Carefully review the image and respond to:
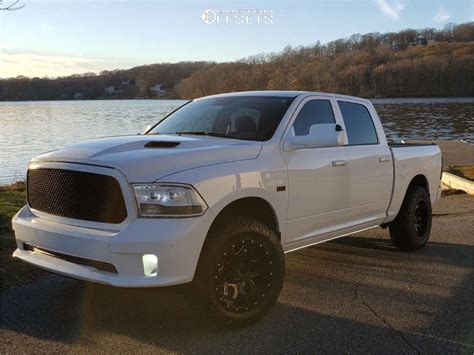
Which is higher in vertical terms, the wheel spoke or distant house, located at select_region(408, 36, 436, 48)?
distant house, located at select_region(408, 36, 436, 48)

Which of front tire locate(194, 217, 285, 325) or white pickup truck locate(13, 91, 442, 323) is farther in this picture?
front tire locate(194, 217, 285, 325)

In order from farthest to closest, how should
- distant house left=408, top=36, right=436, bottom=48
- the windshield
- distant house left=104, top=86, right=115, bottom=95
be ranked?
distant house left=104, top=86, right=115, bottom=95 < distant house left=408, top=36, right=436, bottom=48 < the windshield

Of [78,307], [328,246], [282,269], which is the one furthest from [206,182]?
[328,246]

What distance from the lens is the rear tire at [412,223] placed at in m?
6.43

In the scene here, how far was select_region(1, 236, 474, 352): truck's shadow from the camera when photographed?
3.71 m

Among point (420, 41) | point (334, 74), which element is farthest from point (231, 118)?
point (420, 41)

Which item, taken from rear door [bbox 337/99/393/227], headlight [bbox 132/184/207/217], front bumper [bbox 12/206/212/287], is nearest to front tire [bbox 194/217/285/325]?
front bumper [bbox 12/206/212/287]

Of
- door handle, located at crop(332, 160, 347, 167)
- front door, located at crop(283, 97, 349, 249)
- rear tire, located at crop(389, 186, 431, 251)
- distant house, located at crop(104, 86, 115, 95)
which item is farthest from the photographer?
distant house, located at crop(104, 86, 115, 95)

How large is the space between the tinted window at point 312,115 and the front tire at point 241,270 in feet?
3.96

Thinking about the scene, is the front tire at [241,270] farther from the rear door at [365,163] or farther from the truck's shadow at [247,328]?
the rear door at [365,163]

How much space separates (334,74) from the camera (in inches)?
3132

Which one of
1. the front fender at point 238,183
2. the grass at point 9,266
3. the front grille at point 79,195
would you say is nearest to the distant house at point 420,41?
the grass at point 9,266

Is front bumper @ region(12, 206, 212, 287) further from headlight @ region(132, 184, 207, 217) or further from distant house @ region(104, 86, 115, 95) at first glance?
distant house @ region(104, 86, 115, 95)

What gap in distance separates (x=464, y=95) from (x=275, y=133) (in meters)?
109
